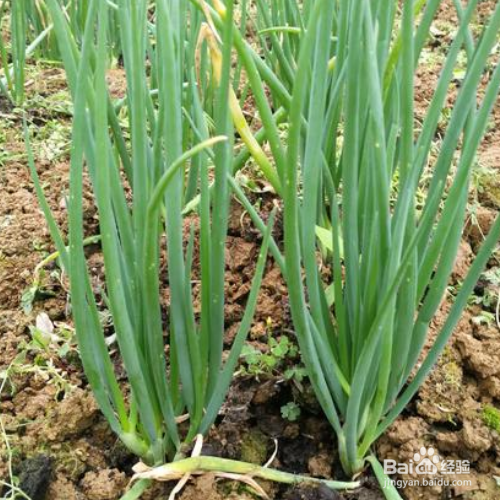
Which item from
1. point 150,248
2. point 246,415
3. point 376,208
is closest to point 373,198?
point 376,208

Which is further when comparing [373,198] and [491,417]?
A: [491,417]

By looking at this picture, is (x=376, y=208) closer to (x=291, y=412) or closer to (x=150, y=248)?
(x=150, y=248)

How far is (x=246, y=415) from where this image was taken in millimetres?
937

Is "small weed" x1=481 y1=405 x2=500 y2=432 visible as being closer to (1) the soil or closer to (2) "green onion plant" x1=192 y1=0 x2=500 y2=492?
(1) the soil

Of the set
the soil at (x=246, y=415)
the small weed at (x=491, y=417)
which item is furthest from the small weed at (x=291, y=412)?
the small weed at (x=491, y=417)

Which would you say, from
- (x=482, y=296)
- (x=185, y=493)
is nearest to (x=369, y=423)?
(x=185, y=493)

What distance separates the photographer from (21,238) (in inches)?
50.9

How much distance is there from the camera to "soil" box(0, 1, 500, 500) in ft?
2.83

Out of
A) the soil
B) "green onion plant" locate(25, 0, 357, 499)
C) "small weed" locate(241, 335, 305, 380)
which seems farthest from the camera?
"small weed" locate(241, 335, 305, 380)

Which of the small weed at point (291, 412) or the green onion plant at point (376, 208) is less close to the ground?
the green onion plant at point (376, 208)

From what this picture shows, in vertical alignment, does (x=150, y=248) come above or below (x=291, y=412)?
above

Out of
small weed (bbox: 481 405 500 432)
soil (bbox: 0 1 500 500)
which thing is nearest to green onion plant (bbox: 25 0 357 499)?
soil (bbox: 0 1 500 500)

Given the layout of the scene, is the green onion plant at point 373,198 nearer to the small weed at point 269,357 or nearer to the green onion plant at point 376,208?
the green onion plant at point 376,208

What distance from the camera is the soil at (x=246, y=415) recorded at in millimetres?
863
